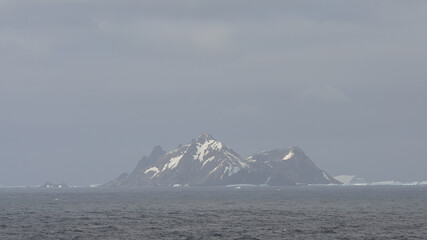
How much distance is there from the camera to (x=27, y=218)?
558ft

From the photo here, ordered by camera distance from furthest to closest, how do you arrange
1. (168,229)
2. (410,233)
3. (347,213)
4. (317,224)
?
(347,213) < (317,224) < (168,229) < (410,233)

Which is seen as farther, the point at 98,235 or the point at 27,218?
the point at 27,218

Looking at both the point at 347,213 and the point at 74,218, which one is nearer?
→ the point at 74,218

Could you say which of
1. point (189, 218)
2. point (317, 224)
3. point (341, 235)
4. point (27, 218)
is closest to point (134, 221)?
point (189, 218)

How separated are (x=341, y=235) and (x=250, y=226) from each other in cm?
2475

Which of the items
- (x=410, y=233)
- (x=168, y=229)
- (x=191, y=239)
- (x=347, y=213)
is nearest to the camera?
(x=191, y=239)

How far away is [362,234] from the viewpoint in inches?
4879

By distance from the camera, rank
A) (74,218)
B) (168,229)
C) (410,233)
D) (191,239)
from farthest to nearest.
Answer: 1. (74,218)
2. (168,229)
3. (410,233)
4. (191,239)

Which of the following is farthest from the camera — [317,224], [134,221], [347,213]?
[347,213]

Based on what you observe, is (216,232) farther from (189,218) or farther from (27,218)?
(27,218)

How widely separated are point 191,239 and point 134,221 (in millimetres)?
43691

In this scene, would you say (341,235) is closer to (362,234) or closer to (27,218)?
(362,234)

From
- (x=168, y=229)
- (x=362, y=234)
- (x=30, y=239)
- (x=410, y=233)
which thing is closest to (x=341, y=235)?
(x=362, y=234)

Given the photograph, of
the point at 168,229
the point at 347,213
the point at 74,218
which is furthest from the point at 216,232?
the point at 347,213
